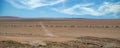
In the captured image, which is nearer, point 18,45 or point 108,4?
point 18,45

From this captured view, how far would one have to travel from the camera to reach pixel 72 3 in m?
13.0

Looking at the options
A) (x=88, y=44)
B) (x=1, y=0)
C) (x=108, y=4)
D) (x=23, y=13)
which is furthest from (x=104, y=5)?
(x=1, y=0)

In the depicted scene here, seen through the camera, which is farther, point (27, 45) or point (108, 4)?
point (108, 4)

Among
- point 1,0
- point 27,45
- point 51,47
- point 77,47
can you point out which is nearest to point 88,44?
point 77,47

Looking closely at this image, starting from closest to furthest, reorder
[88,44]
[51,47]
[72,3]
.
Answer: [51,47]
[88,44]
[72,3]

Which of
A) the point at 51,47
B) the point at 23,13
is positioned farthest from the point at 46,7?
the point at 51,47

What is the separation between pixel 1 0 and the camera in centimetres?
1340

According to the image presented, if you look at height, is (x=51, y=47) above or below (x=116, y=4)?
below

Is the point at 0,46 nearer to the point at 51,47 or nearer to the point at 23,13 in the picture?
the point at 51,47

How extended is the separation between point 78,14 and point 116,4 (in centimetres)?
182

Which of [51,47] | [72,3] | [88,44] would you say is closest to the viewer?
[51,47]

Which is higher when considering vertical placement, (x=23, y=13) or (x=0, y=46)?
(x=23, y=13)

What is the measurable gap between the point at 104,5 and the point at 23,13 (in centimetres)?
380

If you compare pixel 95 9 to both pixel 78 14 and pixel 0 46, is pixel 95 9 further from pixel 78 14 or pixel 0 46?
pixel 0 46
